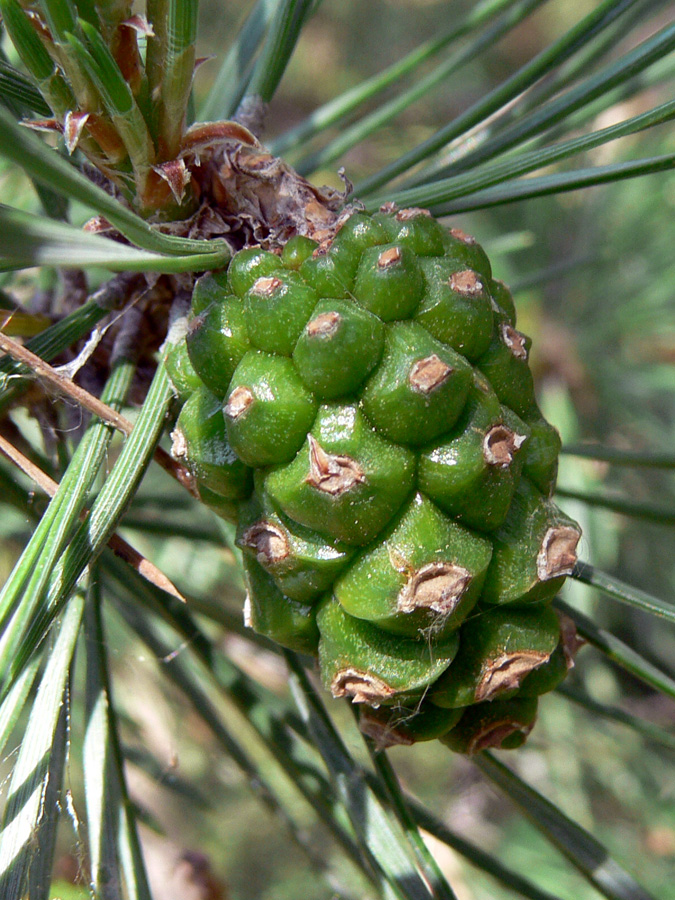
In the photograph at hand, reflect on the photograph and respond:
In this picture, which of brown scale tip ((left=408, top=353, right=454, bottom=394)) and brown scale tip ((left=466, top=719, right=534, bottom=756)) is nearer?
brown scale tip ((left=408, top=353, right=454, bottom=394))

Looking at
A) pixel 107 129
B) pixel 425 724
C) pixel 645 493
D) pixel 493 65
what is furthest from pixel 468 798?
pixel 493 65

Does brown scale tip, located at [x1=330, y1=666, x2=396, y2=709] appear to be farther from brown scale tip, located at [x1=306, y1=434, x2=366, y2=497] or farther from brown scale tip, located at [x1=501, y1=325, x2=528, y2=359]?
brown scale tip, located at [x1=501, y1=325, x2=528, y2=359]

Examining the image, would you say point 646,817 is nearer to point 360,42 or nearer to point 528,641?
point 528,641

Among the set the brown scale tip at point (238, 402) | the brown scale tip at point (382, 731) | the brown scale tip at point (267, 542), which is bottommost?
the brown scale tip at point (382, 731)

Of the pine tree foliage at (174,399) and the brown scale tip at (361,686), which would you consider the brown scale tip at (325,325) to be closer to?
the pine tree foliage at (174,399)

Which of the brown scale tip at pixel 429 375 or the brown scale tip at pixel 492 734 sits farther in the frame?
the brown scale tip at pixel 492 734

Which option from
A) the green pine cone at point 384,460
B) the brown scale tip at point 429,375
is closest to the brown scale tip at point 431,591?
the green pine cone at point 384,460

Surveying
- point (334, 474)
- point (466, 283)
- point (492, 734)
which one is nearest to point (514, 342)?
point (466, 283)

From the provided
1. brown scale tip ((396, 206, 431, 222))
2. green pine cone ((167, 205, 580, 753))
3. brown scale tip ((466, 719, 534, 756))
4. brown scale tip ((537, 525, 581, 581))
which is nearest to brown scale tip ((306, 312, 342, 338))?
green pine cone ((167, 205, 580, 753))
